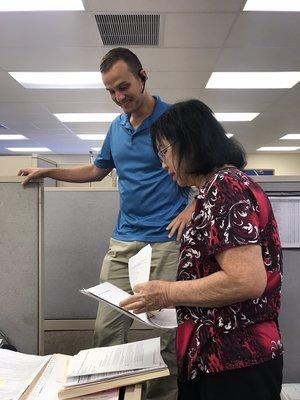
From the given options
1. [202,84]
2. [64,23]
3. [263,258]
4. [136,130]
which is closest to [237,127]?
[202,84]

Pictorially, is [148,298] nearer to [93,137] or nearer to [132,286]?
[132,286]

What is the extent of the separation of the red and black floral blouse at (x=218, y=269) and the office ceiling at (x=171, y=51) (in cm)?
85

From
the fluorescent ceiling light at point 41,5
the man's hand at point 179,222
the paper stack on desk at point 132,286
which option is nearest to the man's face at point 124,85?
the man's hand at point 179,222

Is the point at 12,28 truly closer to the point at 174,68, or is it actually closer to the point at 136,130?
the point at 174,68

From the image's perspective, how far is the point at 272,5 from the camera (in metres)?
2.79

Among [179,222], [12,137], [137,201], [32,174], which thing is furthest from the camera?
[12,137]

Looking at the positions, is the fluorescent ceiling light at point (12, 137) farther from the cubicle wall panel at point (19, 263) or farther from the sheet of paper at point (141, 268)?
the sheet of paper at point (141, 268)

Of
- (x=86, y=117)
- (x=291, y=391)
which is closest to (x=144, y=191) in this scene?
(x=291, y=391)

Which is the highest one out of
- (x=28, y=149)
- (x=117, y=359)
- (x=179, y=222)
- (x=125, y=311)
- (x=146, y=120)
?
(x=28, y=149)

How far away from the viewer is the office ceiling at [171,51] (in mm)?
2889

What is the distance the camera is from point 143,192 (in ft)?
4.27

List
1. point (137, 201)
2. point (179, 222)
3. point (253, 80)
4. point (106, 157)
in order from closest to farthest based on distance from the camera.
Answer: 1. point (179, 222)
2. point (137, 201)
3. point (106, 157)
4. point (253, 80)

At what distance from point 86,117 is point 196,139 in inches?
225

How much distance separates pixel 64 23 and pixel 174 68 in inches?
52.2
